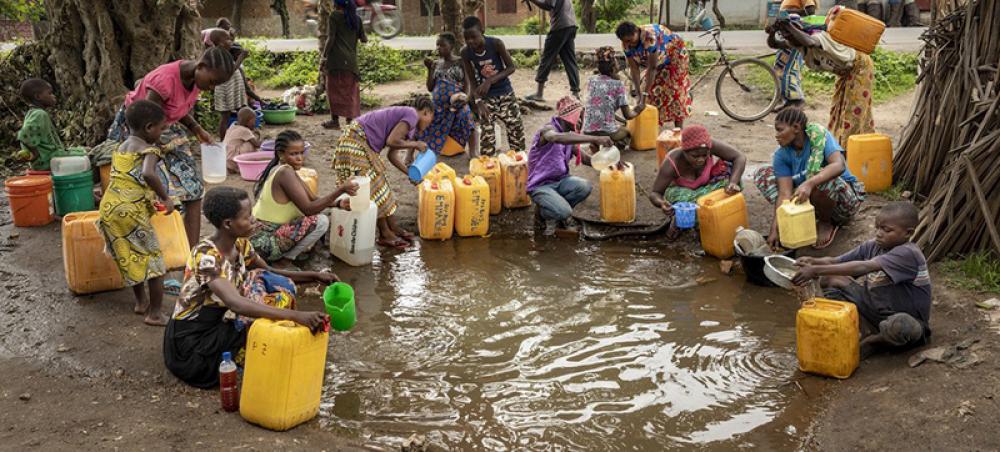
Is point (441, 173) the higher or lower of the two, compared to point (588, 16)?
lower

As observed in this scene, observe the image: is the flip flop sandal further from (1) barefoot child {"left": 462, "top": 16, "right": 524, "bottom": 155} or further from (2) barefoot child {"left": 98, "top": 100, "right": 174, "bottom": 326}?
(1) barefoot child {"left": 462, "top": 16, "right": 524, "bottom": 155}

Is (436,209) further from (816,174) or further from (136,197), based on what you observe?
(816,174)

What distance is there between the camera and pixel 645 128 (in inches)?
355

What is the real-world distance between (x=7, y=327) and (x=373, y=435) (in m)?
2.56

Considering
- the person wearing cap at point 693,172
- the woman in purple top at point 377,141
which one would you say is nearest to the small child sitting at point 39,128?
the woman in purple top at point 377,141

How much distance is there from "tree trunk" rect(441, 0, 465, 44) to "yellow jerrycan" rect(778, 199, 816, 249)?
6.31m

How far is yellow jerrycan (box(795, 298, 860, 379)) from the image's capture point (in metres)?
4.33

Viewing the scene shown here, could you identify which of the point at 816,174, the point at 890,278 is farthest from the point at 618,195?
the point at 890,278

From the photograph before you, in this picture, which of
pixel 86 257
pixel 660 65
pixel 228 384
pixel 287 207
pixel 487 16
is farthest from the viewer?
pixel 487 16

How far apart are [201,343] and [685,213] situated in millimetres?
3839

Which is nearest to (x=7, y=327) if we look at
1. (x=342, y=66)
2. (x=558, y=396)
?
(x=558, y=396)

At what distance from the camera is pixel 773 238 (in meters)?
6.32

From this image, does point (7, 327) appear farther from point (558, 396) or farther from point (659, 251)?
point (659, 251)

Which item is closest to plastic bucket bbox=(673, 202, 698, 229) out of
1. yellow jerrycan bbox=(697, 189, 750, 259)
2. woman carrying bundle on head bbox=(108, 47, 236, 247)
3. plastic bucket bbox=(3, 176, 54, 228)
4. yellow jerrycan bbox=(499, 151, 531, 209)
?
yellow jerrycan bbox=(697, 189, 750, 259)
